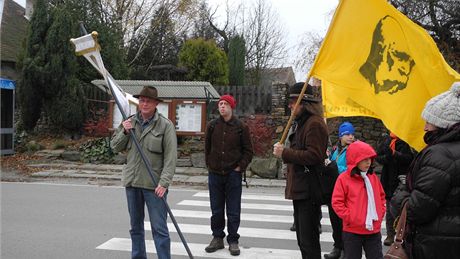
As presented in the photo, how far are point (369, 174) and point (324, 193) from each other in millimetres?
470

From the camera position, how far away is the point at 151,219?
14.5 feet

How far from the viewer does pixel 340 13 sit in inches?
146

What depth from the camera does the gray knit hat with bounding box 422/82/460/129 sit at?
268 cm

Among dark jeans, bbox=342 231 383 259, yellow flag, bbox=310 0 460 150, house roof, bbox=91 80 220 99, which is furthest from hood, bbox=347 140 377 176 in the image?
house roof, bbox=91 80 220 99

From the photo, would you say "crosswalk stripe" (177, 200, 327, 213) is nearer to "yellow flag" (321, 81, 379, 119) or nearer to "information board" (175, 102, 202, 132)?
"yellow flag" (321, 81, 379, 119)

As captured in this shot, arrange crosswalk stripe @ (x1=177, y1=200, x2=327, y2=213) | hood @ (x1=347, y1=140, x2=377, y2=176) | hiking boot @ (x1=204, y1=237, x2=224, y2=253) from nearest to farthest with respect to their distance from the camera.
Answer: hood @ (x1=347, y1=140, x2=377, y2=176), hiking boot @ (x1=204, y1=237, x2=224, y2=253), crosswalk stripe @ (x1=177, y1=200, x2=327, y2=213)

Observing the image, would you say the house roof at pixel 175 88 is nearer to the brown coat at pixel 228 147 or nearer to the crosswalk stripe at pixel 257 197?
the crosswalk stripe at pixel 257 197

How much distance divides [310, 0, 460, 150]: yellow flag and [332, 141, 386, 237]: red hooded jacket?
1.51 feet

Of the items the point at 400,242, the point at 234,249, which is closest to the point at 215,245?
the point at 234,249

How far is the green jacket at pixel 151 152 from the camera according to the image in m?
4.38

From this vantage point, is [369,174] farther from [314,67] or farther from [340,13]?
[340,13]

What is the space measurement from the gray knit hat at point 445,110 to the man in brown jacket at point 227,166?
2.91 meters

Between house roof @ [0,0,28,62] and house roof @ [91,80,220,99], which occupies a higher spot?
house roof @ [0,0,28,62]

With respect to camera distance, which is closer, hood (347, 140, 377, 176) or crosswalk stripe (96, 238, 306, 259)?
hood (347, 140, 377, 176)
